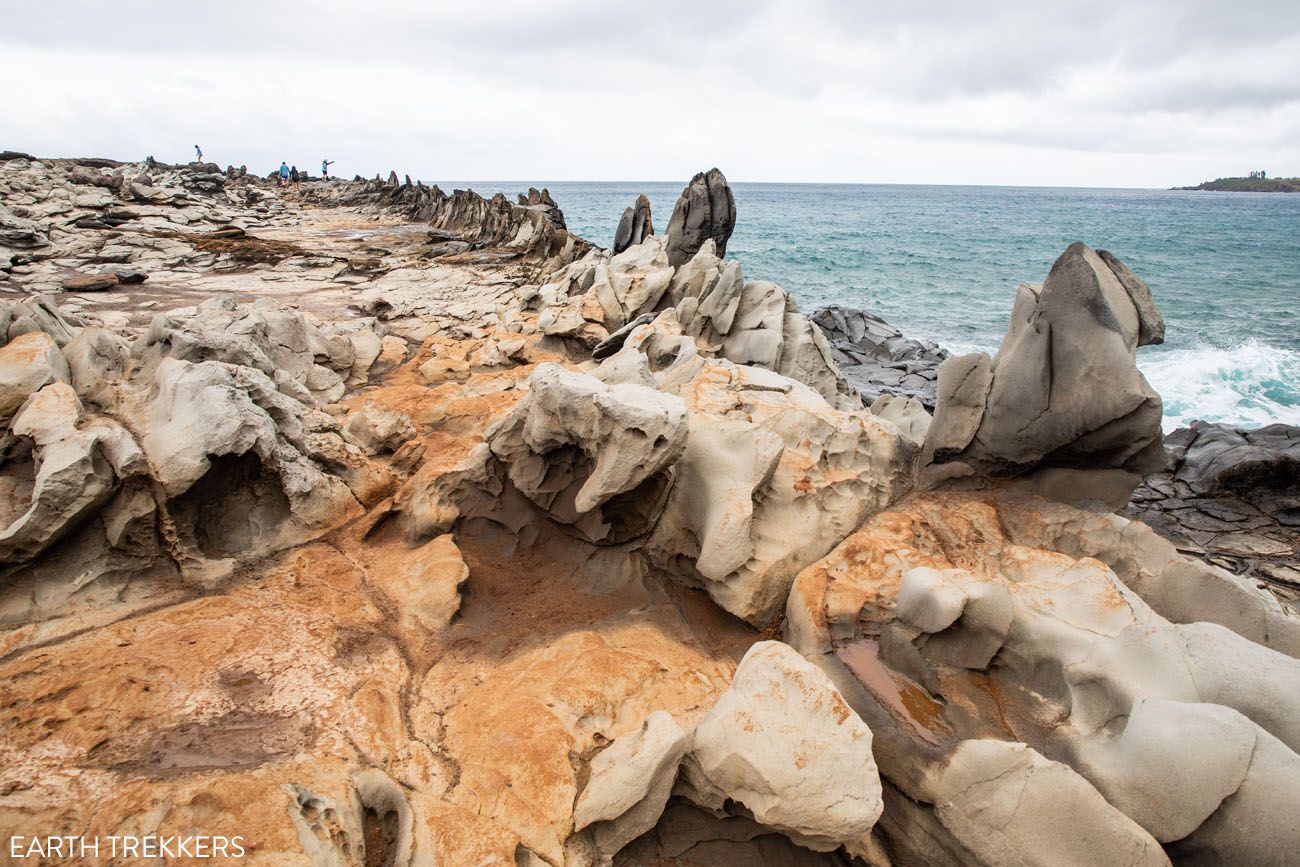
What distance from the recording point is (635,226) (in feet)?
58.3

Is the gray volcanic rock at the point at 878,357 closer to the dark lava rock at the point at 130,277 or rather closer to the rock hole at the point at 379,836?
the rock hole at the point at 379,836

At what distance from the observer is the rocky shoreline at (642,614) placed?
3.54 meters

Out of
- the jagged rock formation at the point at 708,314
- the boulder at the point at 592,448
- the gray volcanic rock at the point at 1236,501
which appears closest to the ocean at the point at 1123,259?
the gray volcanic rock at the point at 1236,501

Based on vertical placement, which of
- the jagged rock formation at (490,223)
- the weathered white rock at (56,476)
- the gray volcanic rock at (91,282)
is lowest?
the weathered white rock at (56,476)

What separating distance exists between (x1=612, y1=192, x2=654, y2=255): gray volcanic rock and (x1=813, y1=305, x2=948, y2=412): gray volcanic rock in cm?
487

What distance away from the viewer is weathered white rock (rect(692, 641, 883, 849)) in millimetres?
3535

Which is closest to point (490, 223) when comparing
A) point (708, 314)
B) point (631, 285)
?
point (631, 285)

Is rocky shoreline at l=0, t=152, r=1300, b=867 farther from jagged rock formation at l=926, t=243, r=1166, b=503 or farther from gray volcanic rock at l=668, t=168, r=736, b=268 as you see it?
gray volcanic rock at l=668, t=168, r=736, b=268

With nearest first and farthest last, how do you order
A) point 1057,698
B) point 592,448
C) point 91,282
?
point 1057,698
point 592,448
point 91,282

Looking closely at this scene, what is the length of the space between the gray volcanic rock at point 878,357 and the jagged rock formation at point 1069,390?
7.60m

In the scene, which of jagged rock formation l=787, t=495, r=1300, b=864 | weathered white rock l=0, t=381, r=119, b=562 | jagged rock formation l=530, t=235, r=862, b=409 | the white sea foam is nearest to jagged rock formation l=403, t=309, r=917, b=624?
jagged rock formation l=787, t=495, r=1300, b=864

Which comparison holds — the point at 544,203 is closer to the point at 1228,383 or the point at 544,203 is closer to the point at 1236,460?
the point at 1228,383

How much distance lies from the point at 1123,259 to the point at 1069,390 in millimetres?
46675

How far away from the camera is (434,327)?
13.7 metres
